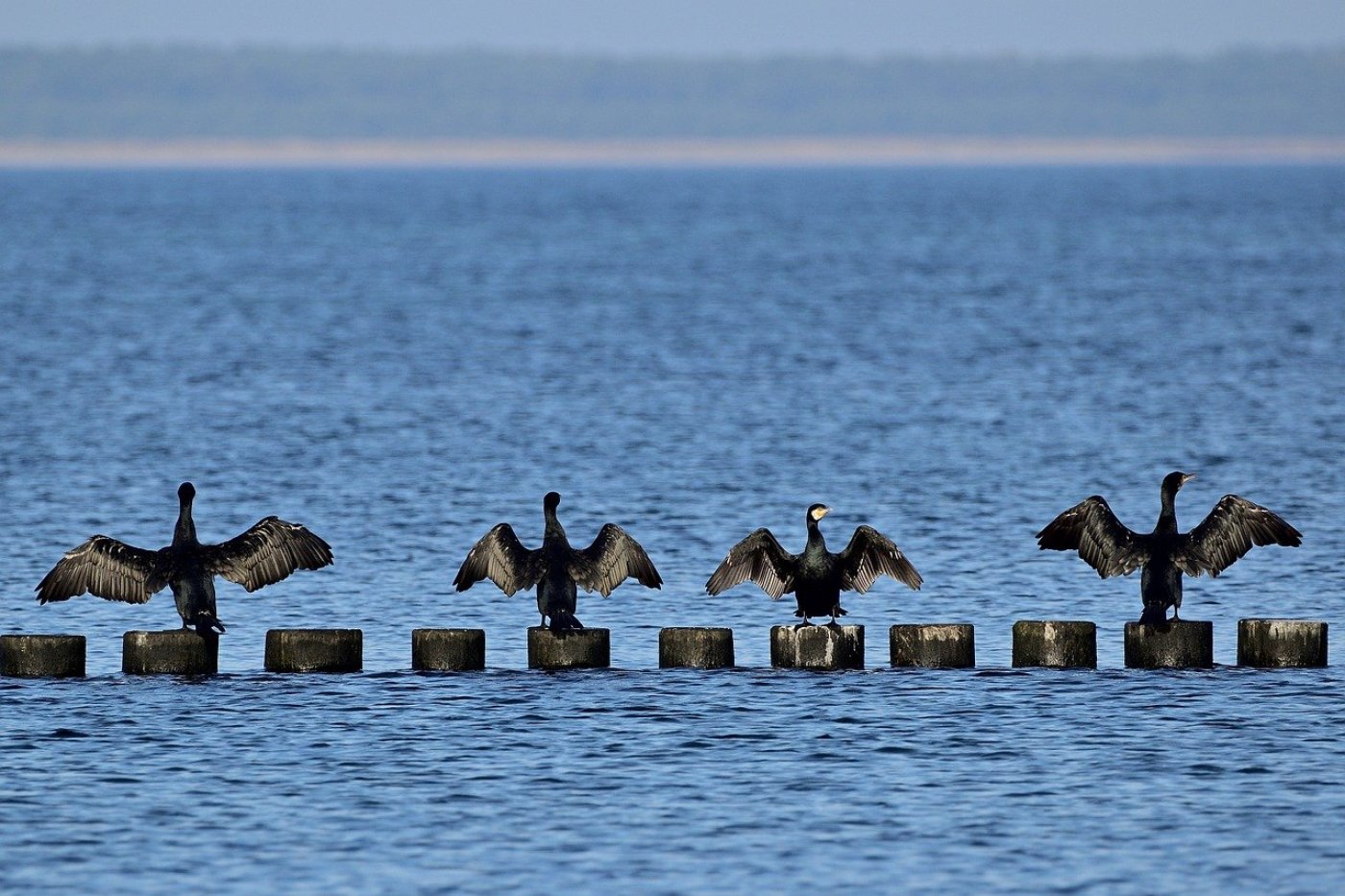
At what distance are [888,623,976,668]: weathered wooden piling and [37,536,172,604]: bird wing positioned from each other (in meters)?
7.15

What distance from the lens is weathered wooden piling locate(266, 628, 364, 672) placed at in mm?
23016

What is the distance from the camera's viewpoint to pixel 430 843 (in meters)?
17.5

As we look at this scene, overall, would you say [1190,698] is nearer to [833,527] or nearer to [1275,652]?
[1275,652]

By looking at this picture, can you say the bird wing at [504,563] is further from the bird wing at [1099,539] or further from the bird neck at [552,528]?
the bird wing at [1099,539]

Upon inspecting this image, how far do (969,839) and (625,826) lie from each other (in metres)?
2.59

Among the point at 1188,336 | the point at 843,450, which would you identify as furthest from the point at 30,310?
the point at 843,450

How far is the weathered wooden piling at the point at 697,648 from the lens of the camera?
75.8 ft

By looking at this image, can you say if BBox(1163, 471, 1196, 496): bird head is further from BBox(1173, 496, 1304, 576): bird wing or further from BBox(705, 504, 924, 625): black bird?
BBox(705, 504, 924, 625): black bird

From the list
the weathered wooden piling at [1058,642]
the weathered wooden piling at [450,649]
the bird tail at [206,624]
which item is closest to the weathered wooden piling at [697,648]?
the weathered wooden piling at [450,649]

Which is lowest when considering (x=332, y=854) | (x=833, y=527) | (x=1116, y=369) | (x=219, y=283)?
(x=332, y=854)

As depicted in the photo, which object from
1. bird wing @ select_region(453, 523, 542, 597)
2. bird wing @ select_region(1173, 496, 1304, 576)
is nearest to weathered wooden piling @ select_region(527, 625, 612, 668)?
bird wing @ select_region(453, 523, 542, 597)

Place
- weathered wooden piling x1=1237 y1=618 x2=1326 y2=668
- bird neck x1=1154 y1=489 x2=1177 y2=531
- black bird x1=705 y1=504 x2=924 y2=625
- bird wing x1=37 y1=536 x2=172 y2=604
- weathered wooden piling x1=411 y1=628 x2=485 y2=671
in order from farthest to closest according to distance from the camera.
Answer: weathered wooden piling x1=411 y1=628 x2=485 y2=671 → weathered wooden piling x1=1237 y1=618 x2=1326 y2=668 → bird neck x1=1154 y1=489 x2=1177 y2=531 → bird wing x1=37 y1=536 x2=172 y2=604 → black bird x1=705 y1=504 x2=924 y2=625

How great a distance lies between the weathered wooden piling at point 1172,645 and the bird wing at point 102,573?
30.9 feet

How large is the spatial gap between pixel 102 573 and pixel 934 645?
8.04m
